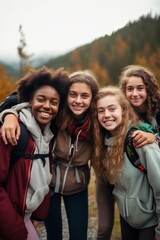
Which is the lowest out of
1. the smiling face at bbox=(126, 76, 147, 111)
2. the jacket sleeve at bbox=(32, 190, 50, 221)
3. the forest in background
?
the jacket sleeve at bbox=(32, 190, 50, 221)

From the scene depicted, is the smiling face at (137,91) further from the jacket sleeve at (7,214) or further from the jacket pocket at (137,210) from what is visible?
the jacket sleeve at (7,214)

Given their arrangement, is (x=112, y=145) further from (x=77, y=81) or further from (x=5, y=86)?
(x=5, y=86)

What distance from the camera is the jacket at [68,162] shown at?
10.1 feet

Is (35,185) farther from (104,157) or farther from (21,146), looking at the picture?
(104,157)

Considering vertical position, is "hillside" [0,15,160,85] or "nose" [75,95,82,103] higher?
"hillside" [0,15,160,85]

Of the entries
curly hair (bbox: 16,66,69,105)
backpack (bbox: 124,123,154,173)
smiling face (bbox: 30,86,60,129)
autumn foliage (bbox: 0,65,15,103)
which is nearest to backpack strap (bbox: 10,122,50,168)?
smiling face (bbox: 30,86,60,129)

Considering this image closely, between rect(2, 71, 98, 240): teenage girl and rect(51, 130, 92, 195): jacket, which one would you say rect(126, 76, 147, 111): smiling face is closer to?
rect(2, 71, 98, 240): teenage girl

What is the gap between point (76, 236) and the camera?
10.7 ft

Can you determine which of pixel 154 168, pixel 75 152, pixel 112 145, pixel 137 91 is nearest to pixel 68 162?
pixel 75 152

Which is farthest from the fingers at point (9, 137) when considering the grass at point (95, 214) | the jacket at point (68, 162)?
the grass at point (95, 214)

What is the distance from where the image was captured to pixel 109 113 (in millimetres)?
2912

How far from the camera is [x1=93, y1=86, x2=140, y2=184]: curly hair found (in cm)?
272

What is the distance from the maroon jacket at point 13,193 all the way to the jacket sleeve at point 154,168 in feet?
3.78

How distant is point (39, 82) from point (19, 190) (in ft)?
3.97
